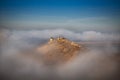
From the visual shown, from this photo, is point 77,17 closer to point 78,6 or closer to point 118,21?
point 78,6

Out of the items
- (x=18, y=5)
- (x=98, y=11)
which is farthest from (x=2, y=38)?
(x=98, y=11)

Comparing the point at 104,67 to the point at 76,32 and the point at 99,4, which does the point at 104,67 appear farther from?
the point at 99,4

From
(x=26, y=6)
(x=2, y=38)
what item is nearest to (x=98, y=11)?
(x=26, y=6)

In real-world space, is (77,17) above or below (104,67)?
above

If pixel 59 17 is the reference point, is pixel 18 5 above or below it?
above

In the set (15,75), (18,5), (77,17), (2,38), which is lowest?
(15,75)
